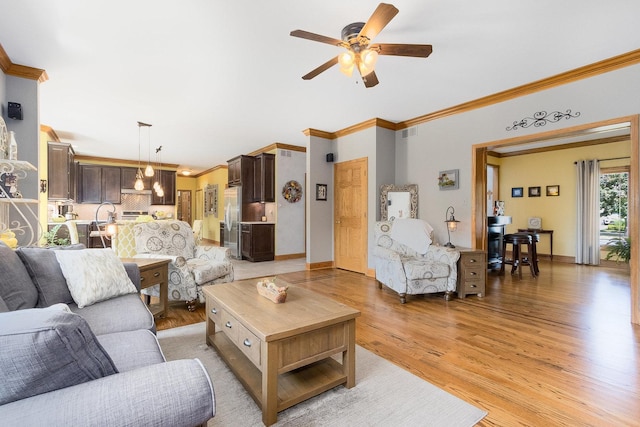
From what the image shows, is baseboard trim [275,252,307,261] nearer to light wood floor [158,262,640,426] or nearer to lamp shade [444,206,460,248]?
light wood floor [158,262,640,426]

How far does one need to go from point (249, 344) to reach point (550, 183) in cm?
774

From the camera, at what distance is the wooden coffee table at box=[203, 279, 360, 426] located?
5.16 feet

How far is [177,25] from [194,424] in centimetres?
281

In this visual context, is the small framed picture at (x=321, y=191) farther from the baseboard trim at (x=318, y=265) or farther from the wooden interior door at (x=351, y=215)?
the baseboard trim at (x=318, y=265)

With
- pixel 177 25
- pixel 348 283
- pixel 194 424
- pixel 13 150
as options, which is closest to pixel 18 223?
pixel 13 150

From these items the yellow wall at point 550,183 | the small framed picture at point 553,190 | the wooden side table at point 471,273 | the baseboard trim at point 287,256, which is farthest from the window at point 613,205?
the baseboard trim at point 287,256

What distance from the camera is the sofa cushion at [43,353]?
2.33ft

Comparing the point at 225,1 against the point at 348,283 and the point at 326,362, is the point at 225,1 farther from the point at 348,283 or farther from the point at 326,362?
the point at 348,283

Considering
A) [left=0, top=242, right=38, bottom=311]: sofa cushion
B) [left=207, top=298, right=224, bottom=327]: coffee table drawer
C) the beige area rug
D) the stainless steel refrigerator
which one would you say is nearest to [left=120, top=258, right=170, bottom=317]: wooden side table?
[left=207, top=298, right=224, bottom=327]: coffee table drawer

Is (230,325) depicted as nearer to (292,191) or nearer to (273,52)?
(273,52)

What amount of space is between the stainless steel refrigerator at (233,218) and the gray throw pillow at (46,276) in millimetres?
5087

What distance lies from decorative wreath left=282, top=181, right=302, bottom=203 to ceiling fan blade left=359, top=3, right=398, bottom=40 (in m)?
4.94

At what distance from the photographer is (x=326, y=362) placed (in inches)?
79.7

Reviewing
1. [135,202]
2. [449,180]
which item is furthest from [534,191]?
[135,202]
